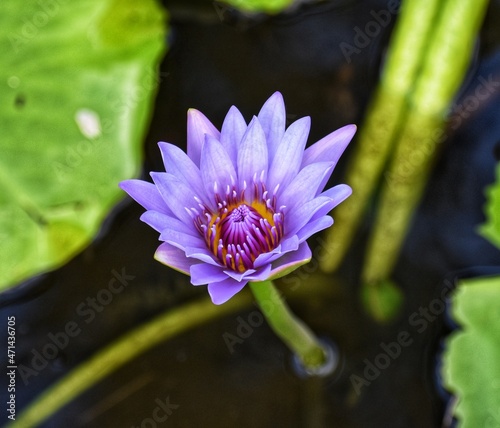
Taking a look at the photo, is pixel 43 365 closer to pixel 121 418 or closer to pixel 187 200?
pixel 121 418

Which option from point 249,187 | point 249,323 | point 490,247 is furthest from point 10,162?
point 490,247

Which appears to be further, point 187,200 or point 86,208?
point 86,208

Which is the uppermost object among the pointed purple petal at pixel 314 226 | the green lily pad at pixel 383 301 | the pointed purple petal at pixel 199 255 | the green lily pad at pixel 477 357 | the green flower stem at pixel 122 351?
the pointed purple petal at pixel 199 255

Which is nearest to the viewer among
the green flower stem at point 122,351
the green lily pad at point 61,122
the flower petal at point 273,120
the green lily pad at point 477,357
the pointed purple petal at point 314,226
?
the pointed purple petal at point 314,226

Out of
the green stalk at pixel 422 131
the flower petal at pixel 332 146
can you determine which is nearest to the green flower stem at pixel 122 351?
the green stalk at pixel 422 131

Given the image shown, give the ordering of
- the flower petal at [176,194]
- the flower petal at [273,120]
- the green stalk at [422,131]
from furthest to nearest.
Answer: the green stalk at [422,131]
the flower petal at [273,120]
the flower petal at [176,194]

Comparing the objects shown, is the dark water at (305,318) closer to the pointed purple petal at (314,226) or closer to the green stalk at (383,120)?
the green stalk at (383,120)

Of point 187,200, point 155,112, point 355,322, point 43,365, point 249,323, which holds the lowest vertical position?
point 355,322
